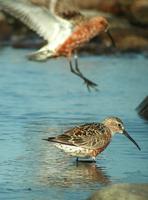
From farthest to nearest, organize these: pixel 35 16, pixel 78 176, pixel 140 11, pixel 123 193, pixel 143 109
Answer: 1. pixel 140 11
2. pixel 35 16
3. pixel 143 109
4. pixel 78 176
5. pixel 123 193

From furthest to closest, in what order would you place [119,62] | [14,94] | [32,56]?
[119,62], [14,94], [32,56]

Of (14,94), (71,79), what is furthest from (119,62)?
(14,94)

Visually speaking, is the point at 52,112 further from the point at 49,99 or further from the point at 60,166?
the point at 60,166

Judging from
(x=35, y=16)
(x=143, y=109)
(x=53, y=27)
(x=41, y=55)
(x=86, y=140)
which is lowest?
(x=41, y=55)

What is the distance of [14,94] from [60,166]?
5.95 m

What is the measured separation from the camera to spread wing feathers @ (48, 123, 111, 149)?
31.4ft

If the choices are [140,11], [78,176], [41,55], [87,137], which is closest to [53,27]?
[41,55]

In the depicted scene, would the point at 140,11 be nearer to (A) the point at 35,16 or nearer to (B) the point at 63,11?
(B) the point at 63,11

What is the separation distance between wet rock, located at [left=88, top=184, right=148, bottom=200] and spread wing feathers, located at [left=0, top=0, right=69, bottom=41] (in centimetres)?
640

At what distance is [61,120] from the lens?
499 inches

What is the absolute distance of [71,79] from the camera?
17.6 m

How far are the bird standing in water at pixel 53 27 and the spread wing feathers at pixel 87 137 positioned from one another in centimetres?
395

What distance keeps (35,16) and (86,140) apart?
444cm

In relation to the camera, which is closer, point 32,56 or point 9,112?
point 9,112
